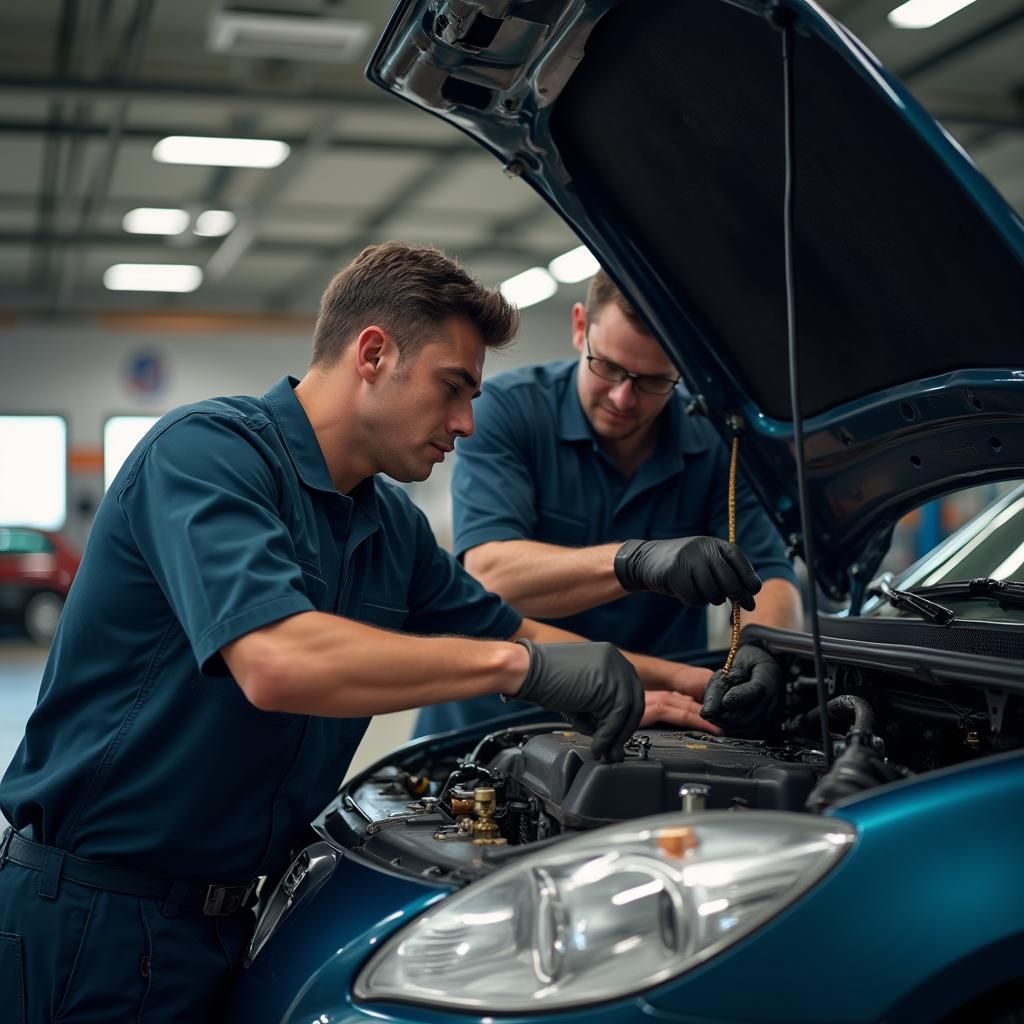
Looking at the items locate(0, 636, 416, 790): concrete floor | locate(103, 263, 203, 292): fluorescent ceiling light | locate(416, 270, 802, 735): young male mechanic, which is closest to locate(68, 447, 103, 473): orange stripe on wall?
locate(103, 263, 203, 292): fluorescent ceiling light

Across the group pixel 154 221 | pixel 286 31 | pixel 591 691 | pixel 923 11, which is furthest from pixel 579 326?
pixel 154 221

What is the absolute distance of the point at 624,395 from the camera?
2.32 m

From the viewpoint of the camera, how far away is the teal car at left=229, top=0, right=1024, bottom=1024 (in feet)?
Result: 3.38

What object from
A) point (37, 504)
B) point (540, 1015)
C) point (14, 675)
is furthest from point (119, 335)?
point (540, 1015)

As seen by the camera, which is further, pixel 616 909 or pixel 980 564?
pixel 980 564

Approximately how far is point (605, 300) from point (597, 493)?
1.33ft

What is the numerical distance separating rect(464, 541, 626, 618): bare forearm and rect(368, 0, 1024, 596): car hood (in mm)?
312

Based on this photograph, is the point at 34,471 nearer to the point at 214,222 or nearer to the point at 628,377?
the point at 214,222

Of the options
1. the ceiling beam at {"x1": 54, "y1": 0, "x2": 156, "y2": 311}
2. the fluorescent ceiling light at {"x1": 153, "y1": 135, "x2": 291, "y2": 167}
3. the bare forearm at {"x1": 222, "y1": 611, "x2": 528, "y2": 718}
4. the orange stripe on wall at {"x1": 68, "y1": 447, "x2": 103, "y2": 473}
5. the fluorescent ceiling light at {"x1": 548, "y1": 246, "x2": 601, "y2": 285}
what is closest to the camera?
the bare forearm at {"x1": 222, "y1": 611, "x2": 528, "y2": 718}

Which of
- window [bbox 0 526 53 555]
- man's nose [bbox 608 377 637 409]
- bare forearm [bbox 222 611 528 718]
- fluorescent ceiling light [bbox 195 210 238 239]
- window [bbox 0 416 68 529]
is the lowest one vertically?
bare forearm [bbox 222 611 528 718]

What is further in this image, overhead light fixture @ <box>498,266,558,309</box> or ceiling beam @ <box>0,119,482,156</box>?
overhead light fixture @ <box>498,266,558,309</box>

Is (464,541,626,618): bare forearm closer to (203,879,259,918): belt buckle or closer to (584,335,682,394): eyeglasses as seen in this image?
(584,335,682,394): eyeglasses

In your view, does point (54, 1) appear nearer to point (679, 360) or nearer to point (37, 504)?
point (679, 360)

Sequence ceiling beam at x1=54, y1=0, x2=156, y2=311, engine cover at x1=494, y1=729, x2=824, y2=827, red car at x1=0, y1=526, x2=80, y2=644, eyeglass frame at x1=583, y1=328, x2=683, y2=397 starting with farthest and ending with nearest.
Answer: red car at x1=0, y1=526, x2=80, y2=644 < ceiling beam at x1=54, y1=0, x2=156, y2=311 < eyeglass frame at x1=583, y1=328, x2=683, y2=397 < engine cover at x1=494, y1=729, x2=824, y2=827
